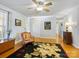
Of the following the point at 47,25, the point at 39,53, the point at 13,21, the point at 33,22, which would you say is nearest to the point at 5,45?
the point at 39,53

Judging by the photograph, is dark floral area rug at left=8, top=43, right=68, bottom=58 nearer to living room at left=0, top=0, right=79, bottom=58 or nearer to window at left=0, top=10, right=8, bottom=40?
living room at left=0, top=0, right=79, bottom=58

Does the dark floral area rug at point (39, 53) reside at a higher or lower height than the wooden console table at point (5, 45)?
lower

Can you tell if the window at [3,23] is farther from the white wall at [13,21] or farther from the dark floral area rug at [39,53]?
the dark floral area rug at [39,53]

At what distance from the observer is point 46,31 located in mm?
8172

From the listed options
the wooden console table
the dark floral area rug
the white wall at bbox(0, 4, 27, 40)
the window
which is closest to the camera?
the dark floral area rug

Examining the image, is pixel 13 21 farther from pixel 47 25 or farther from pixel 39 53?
pixel 47 25

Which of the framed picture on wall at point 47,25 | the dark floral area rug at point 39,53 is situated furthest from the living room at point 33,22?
the dark floral area rug at point 39,53

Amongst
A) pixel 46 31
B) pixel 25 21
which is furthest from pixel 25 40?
pixel 46 31

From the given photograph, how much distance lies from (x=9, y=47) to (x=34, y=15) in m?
2.82

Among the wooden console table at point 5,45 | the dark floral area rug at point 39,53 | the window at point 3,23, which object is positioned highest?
the window at point 3,23

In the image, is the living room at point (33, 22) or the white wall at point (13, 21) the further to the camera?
the white wall at point (13, 21)

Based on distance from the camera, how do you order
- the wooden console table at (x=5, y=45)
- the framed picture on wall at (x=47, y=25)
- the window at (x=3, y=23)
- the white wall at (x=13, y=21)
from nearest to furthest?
the wooden console table at (x=5, y=45), the window at (x=3, y=23), the white wall at (x=13, y=21), the framed picture on wall at (x=47, y=25)

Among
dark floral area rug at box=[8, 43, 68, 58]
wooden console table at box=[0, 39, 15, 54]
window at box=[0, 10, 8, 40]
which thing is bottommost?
dark floral area rug at box=[8, 43, 68, 58]

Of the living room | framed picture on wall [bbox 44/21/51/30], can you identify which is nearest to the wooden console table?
the living room
